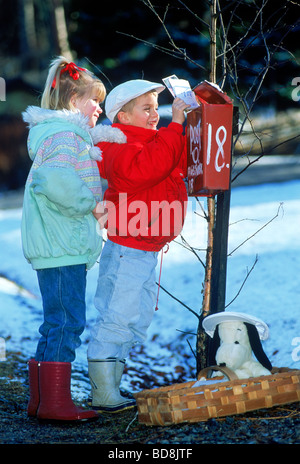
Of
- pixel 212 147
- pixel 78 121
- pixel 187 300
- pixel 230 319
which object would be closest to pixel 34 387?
pixel 230 319

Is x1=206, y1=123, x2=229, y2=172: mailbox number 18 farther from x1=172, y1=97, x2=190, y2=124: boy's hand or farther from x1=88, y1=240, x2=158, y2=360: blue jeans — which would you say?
x1=88, y1=240, x2=158, y2=360: blue jeans

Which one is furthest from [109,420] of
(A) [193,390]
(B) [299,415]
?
(B) [299,415]

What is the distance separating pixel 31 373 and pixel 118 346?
19.8 inches

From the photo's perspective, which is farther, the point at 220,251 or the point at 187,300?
the point at 187,300

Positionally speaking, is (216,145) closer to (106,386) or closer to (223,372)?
(223,372)

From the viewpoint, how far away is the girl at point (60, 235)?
122 inches

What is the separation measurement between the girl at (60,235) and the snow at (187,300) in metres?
0.78

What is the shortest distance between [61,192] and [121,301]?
0.71 metres

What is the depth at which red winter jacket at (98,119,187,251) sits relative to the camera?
126 inches

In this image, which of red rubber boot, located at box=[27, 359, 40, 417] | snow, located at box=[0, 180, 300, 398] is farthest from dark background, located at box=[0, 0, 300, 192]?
red rubber boot, located at box=[27, 359, 40, 417]

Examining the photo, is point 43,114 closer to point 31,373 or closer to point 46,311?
point 46,311

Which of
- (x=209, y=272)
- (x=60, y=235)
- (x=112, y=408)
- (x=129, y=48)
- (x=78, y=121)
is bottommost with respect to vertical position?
(x=112, y=408)

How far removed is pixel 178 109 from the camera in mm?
Result: 3252

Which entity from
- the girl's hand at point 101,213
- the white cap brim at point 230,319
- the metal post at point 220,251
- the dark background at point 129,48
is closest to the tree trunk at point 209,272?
the metal post at point 220,251
